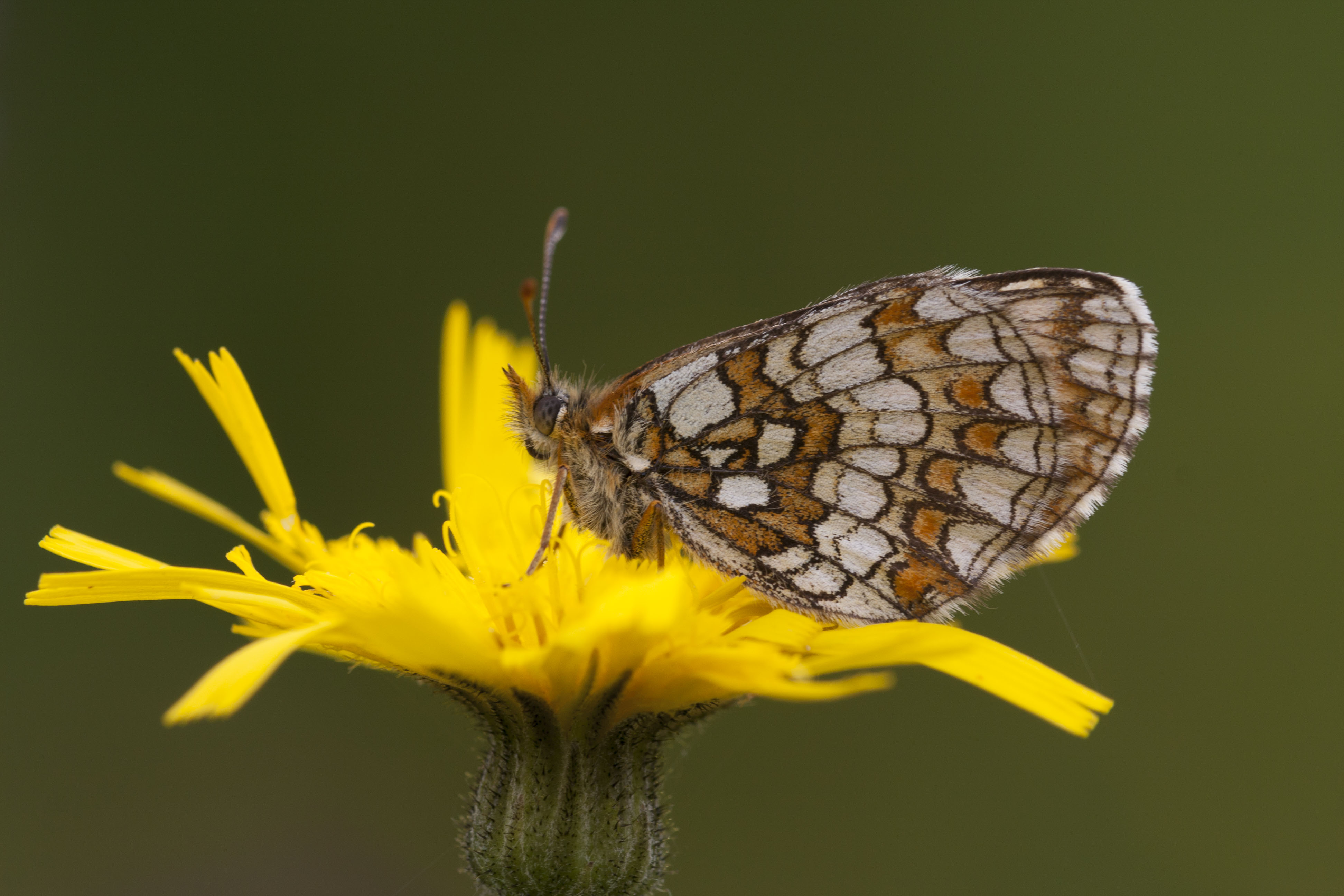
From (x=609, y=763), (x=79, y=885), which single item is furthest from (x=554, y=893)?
(x=79, y=885)

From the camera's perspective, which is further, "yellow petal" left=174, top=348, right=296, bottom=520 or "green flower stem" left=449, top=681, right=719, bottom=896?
"yellow petal" left=174, top=348, right=296, bottom=520

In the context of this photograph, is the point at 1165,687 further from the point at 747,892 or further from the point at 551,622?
the point at 551,622

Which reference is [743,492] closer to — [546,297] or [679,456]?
[679,456]

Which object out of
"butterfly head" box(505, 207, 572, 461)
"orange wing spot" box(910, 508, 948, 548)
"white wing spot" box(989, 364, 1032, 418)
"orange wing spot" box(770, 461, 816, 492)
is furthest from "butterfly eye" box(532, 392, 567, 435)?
"white wing spot" box(989, 364, 1032, 418)

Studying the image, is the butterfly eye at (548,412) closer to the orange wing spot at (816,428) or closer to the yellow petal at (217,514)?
the orange wing spot at (816,428)

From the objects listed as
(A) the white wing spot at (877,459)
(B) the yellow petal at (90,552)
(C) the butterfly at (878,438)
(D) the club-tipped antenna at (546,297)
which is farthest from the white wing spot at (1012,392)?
(B) the yellow petal at (90,552)

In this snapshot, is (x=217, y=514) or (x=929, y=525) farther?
(x=217, y=514)

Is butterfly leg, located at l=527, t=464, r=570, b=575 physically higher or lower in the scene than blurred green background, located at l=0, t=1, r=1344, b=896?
lower

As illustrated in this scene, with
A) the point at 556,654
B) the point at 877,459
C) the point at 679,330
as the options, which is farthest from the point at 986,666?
the point at 679,330

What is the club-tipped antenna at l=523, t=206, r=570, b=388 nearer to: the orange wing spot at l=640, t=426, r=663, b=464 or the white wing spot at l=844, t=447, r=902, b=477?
the orange wing spot at l=640, t=426, r=663, b=464
